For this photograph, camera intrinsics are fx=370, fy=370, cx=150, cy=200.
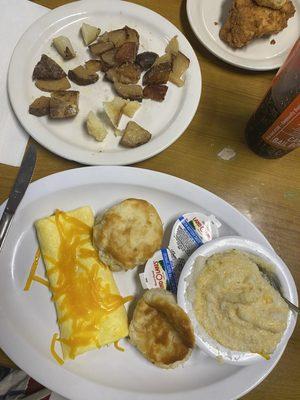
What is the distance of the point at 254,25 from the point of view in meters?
1.21

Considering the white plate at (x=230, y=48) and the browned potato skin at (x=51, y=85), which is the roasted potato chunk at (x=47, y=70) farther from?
the white plate at (x=230, y=48)

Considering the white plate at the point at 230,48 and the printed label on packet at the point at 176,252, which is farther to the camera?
the white plate at the point at 230,48

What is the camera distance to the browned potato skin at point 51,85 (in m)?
1.18

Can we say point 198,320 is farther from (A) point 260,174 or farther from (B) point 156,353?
(A) point 260,174

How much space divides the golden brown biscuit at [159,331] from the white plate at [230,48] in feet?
2.64

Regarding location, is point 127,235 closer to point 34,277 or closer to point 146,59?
point 34,277

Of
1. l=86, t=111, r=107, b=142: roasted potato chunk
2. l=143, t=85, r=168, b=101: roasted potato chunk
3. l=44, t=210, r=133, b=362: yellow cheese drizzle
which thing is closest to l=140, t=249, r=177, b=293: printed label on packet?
l=44, t=210, r=133, b=362: yellow cheese drizzle

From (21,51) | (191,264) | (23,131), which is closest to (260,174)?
(191,264)

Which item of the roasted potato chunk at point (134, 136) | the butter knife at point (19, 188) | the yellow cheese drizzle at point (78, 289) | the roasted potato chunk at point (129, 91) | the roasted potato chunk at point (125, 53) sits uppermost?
the roasted potato chunk at point (125, 53)

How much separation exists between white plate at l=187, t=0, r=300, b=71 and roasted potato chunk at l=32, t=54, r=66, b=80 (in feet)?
1.57

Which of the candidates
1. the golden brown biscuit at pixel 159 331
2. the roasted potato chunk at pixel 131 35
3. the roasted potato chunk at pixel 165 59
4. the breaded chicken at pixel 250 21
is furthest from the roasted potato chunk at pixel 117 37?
the golden brown biscuit at pixel 159 331

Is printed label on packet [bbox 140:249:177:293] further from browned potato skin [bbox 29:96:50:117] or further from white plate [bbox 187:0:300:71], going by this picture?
white plate [bbox 187:0:300:71]

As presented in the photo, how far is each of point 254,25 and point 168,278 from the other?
857 millimetres

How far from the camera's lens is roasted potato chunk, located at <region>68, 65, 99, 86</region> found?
1.18m
